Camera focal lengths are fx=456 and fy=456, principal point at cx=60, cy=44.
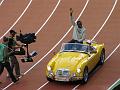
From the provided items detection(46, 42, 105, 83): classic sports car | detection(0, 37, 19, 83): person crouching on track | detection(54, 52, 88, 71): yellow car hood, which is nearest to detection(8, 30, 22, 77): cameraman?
detection(0, 37, 19, 83): person crouching on track

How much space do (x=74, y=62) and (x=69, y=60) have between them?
317 millimetres

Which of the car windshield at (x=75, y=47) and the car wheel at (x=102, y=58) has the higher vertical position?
the car windshield at (x=75, y=47)

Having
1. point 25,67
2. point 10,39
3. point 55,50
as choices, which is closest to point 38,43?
point 55,50

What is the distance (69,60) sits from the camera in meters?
19.0

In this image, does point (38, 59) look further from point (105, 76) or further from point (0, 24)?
point (0, 24)

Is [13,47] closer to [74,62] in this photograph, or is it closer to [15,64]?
[15,64]

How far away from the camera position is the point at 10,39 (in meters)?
19.1

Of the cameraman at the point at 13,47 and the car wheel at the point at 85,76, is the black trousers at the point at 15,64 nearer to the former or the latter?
the cameraman at the point at 13,47

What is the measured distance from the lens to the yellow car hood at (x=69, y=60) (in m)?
18.5

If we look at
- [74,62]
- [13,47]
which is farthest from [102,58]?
[13,47]

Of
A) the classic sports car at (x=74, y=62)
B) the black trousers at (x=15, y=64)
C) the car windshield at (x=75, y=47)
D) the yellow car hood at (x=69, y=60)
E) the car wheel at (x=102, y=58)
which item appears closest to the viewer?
the classic sports car at (x=74, y=62)

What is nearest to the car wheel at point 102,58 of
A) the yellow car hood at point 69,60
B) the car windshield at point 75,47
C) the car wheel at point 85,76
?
Answer: the car windshield at point 75,47

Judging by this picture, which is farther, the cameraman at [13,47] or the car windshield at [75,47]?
the car windshield at [75,47]

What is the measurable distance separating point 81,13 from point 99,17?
1284 millimetres
